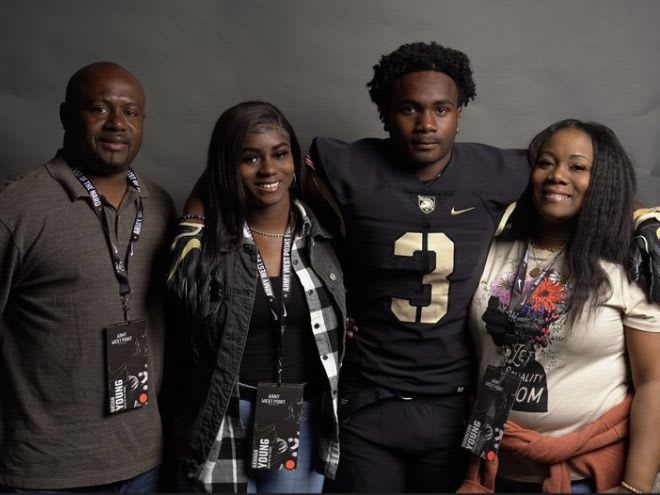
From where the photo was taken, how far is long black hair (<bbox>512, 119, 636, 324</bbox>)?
2.09 metres

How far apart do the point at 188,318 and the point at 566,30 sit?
1.75 meters

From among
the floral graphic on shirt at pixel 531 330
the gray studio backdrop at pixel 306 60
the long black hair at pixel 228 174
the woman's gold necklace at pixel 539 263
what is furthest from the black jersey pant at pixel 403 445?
the gray studio backdrop at pixel 306 60

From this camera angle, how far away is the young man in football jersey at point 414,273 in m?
2.22

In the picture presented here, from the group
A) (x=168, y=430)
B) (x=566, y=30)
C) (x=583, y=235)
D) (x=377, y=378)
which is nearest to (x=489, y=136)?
(x=566, y=30)

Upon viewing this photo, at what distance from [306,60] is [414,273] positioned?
101cm

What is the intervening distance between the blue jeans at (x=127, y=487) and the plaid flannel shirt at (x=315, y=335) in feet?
0.40

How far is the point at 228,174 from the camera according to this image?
2191 mm

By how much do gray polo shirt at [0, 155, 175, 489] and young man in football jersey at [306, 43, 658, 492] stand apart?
687 millimetres

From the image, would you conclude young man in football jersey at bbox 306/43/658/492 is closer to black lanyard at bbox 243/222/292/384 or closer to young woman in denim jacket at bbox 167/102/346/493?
young woman in denim jacket at bbox 167/102/346/493

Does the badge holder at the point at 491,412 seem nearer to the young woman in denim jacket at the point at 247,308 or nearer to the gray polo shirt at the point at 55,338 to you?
the young woman in denim jacket at the point at 247,308

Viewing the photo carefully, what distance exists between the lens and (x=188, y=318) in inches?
84.6

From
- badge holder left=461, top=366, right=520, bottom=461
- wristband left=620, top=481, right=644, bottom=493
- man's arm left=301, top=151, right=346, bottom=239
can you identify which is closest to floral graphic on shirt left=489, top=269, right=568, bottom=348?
badge holder left=461, top=366, right=520, bottom=461

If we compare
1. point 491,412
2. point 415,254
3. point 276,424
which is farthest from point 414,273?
point 276,424

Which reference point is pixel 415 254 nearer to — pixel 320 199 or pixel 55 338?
pixel 320 199
